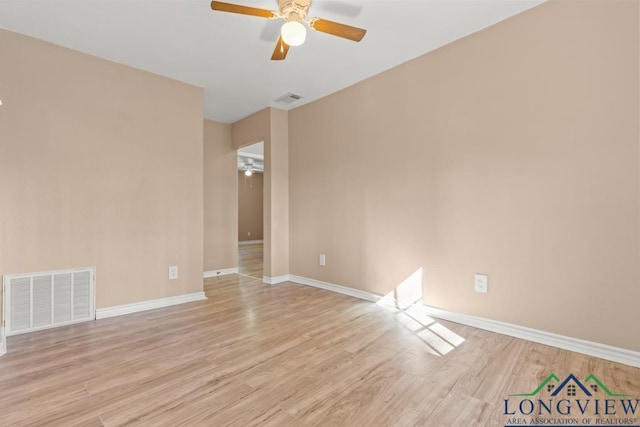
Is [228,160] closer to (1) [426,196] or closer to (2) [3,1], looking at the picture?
(2) [3,1]

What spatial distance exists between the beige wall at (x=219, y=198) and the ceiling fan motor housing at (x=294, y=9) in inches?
129

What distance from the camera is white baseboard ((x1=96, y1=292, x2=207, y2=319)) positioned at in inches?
114

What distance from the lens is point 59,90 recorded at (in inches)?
107

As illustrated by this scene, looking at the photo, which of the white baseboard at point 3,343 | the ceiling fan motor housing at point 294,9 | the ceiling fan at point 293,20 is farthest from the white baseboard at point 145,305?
the ceiling fan motor housing at point 294,9

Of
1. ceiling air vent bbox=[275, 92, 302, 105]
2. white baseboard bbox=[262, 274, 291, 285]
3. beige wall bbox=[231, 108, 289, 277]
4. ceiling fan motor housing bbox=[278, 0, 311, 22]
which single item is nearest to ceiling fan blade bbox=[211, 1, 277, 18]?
ceiling fan motor housing bbox=[278, 0, 311, 22]

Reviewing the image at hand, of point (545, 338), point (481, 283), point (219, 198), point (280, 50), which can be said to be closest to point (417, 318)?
point (481, 283)

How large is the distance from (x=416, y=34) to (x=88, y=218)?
3430 mm

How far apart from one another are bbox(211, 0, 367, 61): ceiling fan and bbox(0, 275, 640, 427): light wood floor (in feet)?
6.89

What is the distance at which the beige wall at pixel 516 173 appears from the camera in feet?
6.45

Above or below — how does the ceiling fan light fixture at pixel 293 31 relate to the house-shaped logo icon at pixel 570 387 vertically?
above

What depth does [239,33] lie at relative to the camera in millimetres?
2529

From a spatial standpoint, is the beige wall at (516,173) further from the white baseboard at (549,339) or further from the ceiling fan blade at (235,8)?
the ceiling fan blade at (235,8)

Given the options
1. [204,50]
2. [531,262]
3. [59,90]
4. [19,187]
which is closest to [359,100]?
[204,50]

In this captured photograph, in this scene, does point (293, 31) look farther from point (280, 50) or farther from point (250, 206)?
point (250, 206)
